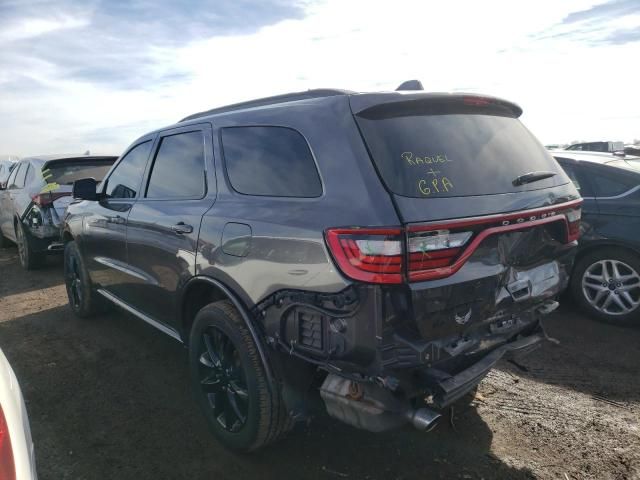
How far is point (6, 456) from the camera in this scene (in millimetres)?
1536

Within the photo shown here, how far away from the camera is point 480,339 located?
7.78 ft

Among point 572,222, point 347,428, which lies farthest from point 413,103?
point 347,428

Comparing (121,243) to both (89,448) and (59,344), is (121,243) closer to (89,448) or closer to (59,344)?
(59,344)

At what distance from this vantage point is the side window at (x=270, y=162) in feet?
7.93

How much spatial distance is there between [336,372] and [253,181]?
113cm

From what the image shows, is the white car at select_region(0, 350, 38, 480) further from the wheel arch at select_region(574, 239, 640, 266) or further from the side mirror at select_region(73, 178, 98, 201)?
the wheel arch at select_region(574, 239, 640, 266)

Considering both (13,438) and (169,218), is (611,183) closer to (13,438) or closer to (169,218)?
→ (169,218)

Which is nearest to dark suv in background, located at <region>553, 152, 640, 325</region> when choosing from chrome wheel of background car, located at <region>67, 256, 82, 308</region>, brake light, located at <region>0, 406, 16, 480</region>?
brake light, located at <region>0, 406, 16, 480</region>

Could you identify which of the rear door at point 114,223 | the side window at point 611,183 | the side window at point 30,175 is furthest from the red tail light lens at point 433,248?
the side window at point 30,175

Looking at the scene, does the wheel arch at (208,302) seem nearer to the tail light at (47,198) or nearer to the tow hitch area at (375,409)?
the tow hitch area at (375,409)

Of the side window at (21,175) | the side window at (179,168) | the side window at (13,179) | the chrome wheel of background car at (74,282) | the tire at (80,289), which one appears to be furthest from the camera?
the side window at (13,179)

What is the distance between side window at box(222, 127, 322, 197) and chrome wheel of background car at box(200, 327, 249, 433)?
87 cm

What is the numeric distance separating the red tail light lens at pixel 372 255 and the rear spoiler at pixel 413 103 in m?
0.61

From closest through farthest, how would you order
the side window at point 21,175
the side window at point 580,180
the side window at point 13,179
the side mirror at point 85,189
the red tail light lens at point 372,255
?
the red tail light lens at point 372,255 → the side mirror at point 85,189 → the side window at point 580,180 → the side window at point 21,175 → the side window at point 13,179
